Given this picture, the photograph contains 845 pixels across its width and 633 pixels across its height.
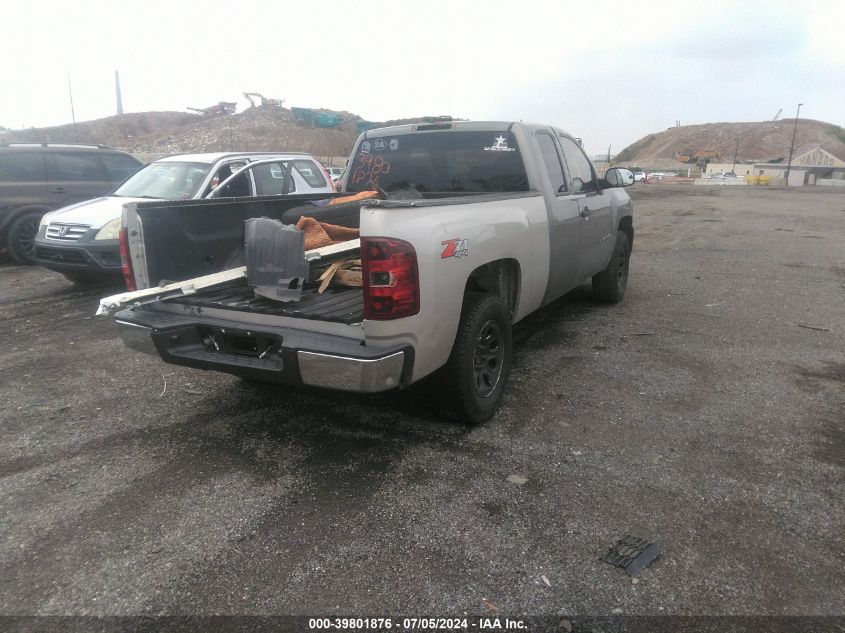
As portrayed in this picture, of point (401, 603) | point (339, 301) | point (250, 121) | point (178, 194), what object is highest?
point (250, 121)

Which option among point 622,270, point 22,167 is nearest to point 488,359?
point 622,270

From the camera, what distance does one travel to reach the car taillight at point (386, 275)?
2836mm

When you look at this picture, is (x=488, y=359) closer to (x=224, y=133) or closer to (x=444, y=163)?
(x=444, y=163)

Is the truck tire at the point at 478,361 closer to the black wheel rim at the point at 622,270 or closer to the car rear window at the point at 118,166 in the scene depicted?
the black wheel rim at the point at 622,270

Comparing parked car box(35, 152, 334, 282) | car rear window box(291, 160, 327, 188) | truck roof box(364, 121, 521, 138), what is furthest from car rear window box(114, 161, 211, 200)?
truck roof box(364, 121, 521, 138)

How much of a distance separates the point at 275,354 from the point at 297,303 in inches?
18.8

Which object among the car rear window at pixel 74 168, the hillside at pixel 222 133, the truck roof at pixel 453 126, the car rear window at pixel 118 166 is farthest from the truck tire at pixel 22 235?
the hillside at pixel 222 133

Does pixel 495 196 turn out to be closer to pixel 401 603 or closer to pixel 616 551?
pixel 616 551

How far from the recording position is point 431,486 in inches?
122

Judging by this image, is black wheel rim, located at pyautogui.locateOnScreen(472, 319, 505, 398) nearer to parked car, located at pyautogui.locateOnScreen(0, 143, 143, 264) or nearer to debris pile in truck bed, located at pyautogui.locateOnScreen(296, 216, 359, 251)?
debris pile in truck bed, located at pyautogui.locateOnScreen(296, 216, 359, 251)

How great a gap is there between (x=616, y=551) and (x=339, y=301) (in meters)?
2.00

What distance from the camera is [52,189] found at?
30.8ft

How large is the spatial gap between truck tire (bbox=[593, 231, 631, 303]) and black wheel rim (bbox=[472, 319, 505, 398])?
3.10 meters

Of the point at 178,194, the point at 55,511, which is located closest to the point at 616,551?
the point at 55,511
